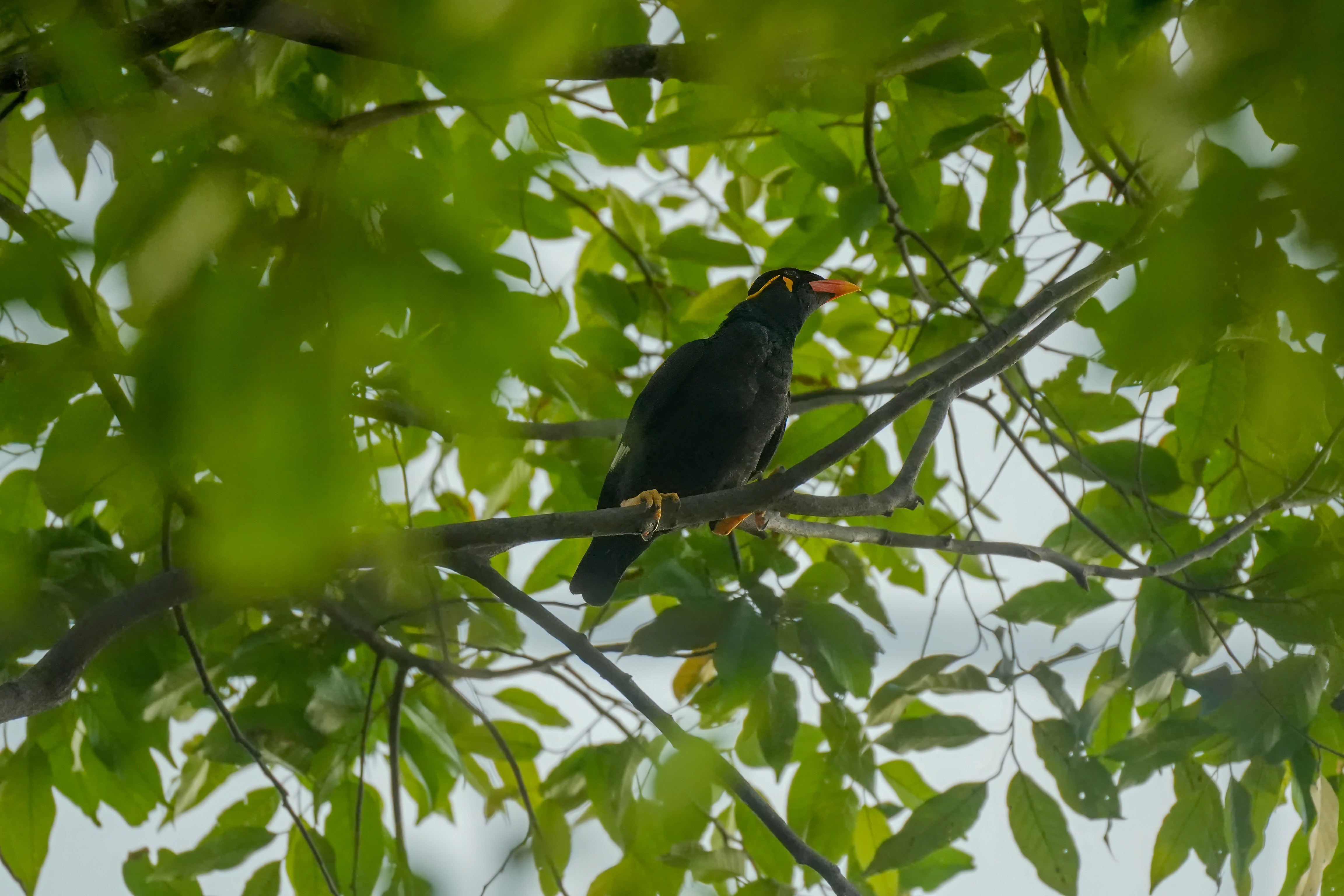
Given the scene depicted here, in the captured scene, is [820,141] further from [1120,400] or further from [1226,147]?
[1226,147]

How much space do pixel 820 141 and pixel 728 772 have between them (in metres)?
1.72

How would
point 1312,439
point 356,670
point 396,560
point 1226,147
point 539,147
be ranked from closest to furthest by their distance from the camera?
point 1226,147 < point 396,560 < point 539,147 < point 1312,439 < point 356,670

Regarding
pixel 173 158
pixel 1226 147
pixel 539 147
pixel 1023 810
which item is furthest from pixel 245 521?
pixel 1023 810

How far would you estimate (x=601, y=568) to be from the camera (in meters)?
3.36

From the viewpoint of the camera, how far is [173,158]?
81 cm

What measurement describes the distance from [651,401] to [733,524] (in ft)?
1.88

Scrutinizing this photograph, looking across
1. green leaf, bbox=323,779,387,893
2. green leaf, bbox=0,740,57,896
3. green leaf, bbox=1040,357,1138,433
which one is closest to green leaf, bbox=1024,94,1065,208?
green leaf, bbox=1040,357,1138,433

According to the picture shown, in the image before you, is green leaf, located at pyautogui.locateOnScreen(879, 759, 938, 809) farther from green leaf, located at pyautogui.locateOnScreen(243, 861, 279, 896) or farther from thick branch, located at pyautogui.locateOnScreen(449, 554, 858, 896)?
green leaf, located at pyautogui.locateOnScreen(243, 861, 279, 896)

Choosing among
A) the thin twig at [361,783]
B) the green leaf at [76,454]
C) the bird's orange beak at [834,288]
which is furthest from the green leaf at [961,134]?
the thin twig at [361,783]

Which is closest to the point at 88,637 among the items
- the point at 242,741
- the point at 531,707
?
the point at 242,741

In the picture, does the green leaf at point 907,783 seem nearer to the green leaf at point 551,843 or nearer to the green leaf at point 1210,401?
the green leaf at point 551,843

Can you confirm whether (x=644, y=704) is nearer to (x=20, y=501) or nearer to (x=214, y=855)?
(x=214, y=855)

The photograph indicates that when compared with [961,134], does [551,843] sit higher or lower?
lower

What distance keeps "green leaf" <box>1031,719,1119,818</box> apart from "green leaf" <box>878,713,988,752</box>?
15 cm
